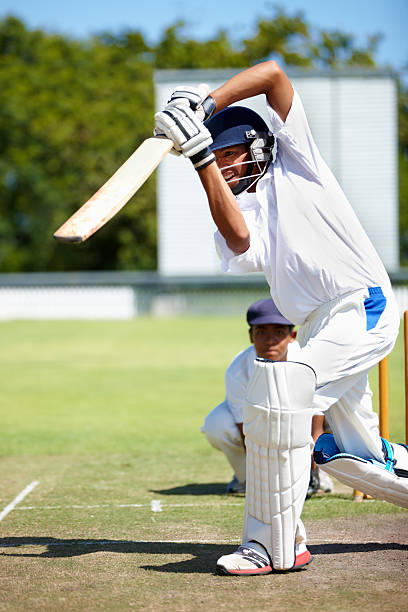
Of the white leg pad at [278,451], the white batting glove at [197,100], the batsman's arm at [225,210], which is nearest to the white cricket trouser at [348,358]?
the white leg pad at [278,451]

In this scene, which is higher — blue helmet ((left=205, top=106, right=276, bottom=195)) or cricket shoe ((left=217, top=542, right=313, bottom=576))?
blue helmet ((left=205, top=106, right=276, bottom=195))

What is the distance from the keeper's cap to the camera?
3.24m

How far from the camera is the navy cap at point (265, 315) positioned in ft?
14.7

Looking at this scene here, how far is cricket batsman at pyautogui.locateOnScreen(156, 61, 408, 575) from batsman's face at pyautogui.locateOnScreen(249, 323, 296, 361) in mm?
1189

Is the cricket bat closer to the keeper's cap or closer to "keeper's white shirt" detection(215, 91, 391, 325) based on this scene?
the keeper's cap

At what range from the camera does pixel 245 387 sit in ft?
15.4

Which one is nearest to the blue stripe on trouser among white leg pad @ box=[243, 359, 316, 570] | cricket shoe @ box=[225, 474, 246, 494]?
white leg pad @ box=[243, 359, 316, 570]

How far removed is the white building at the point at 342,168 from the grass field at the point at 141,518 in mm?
14880

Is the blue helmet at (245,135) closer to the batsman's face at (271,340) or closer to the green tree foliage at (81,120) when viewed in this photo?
the batsman's face at (271,340)

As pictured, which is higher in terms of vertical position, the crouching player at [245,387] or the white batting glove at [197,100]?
the white batting glove at [197,100]

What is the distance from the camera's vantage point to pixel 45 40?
41.2m

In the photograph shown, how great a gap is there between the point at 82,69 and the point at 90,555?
1575 inches

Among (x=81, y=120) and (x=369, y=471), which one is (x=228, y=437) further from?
(x=81, y=120)

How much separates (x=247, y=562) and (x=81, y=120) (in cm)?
3686
